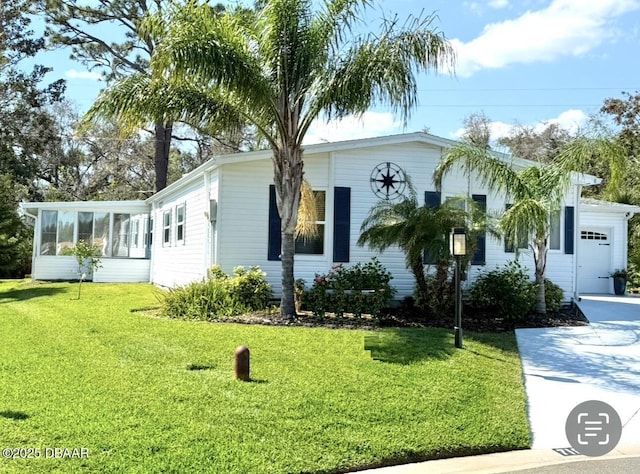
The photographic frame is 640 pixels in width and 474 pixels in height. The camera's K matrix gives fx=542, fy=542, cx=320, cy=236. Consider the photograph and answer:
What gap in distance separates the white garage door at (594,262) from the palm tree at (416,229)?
26.3 feet

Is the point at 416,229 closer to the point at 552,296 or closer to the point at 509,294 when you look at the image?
the point at 509,294

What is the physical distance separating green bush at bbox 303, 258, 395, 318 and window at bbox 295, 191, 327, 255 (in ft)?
3.31

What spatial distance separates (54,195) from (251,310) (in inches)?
956

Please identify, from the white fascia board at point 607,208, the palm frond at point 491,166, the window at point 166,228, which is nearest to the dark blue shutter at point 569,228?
the white fascia board at point 607,208

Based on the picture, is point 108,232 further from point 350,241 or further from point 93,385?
point 93,385

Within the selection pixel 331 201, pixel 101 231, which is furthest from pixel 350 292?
pixel 101 231

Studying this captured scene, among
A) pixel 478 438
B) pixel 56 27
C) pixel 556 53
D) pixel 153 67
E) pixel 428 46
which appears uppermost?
pixel 56 27

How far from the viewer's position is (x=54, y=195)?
30.5m

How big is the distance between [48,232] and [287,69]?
13.3 m

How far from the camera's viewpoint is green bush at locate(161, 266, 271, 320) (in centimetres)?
1038

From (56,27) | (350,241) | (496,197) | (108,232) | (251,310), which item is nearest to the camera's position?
(251,310)

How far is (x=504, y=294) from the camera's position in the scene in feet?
36.3

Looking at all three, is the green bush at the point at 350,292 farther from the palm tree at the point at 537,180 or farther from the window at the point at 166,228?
the window at the point at 166,228

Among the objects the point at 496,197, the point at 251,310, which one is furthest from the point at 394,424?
the point at 496,197
